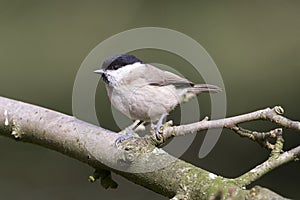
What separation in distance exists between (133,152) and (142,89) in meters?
0.59

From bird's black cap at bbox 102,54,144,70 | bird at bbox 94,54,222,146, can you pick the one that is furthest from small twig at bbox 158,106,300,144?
bird's black cap at bbox 102,54,144,70

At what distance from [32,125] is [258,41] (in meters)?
2.16

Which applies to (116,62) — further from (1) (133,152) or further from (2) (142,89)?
(1) (133,152)

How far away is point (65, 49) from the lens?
11.7 ft

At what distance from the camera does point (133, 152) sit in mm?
1168

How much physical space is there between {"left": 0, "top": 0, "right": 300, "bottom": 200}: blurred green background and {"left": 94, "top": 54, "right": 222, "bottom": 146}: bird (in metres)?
1.08

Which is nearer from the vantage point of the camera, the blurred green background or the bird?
the bird

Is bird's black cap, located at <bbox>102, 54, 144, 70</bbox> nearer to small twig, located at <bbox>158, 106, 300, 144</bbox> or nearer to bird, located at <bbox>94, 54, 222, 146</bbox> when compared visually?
bird, located at <bbox>94, 54, 222, 146</bbox>

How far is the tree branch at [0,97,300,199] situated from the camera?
1021mm

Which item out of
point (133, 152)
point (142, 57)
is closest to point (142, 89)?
point (133, 152)

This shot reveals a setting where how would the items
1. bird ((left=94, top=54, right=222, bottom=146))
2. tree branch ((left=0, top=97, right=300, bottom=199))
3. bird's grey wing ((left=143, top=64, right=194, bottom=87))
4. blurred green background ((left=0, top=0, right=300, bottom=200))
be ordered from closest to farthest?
tree branch ((left=0, top=97, right=300, bottom=199))
bird ((left=94, top=54, right=222, bottom=146))
bird's grey wing ((left=143, top=64, right=194, bottom=87))
blurred green background ((left=0, top=0, right=300, bottom=200))

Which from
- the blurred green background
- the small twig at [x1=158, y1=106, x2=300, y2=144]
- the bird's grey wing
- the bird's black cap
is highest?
the small twig at [x1=158, y1=106, x2=300, y2=144]

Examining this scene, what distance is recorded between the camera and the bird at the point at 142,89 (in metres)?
1.67

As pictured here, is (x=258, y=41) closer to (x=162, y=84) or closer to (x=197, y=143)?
(x=197, y=143)
